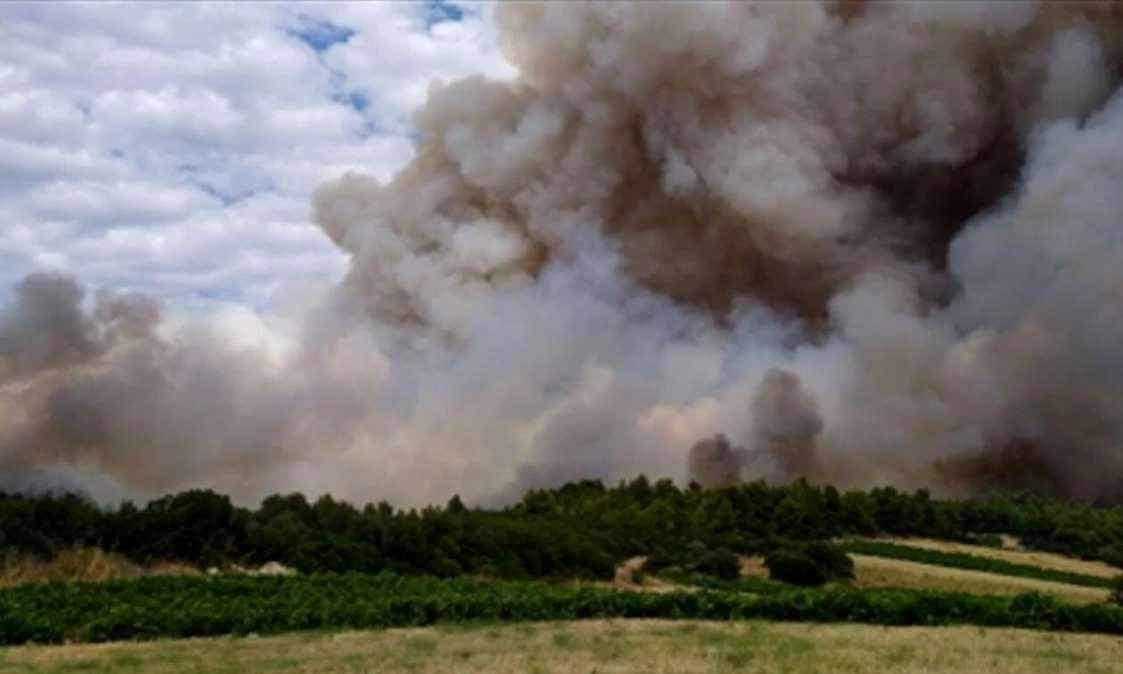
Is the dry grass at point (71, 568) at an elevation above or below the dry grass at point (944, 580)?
above

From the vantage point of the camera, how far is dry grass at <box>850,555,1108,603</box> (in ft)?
127

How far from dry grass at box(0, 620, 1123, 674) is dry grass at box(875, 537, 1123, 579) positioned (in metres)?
31.3

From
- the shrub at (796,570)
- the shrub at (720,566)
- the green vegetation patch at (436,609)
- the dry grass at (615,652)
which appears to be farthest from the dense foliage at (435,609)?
the shrub at (796,570)

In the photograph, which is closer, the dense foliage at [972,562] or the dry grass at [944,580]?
the dry grass at [944,580]

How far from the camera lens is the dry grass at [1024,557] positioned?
50.4 metres

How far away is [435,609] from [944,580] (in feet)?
76.5

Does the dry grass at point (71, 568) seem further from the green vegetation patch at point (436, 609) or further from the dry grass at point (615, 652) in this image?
the dry grass at point (615, 652)

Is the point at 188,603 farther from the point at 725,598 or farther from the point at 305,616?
the point at 725,598

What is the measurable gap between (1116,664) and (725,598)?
739 centimetres

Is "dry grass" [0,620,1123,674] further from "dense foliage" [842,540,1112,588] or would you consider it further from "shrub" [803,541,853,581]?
"dense foliage" [842,540,1112,588]

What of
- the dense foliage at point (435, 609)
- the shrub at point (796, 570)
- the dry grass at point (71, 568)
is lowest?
the dense foliage at point (435, 609)

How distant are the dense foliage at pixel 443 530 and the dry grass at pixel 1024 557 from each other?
5.88 feet

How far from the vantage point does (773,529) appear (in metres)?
53.1

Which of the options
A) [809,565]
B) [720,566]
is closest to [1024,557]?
[809,565]
